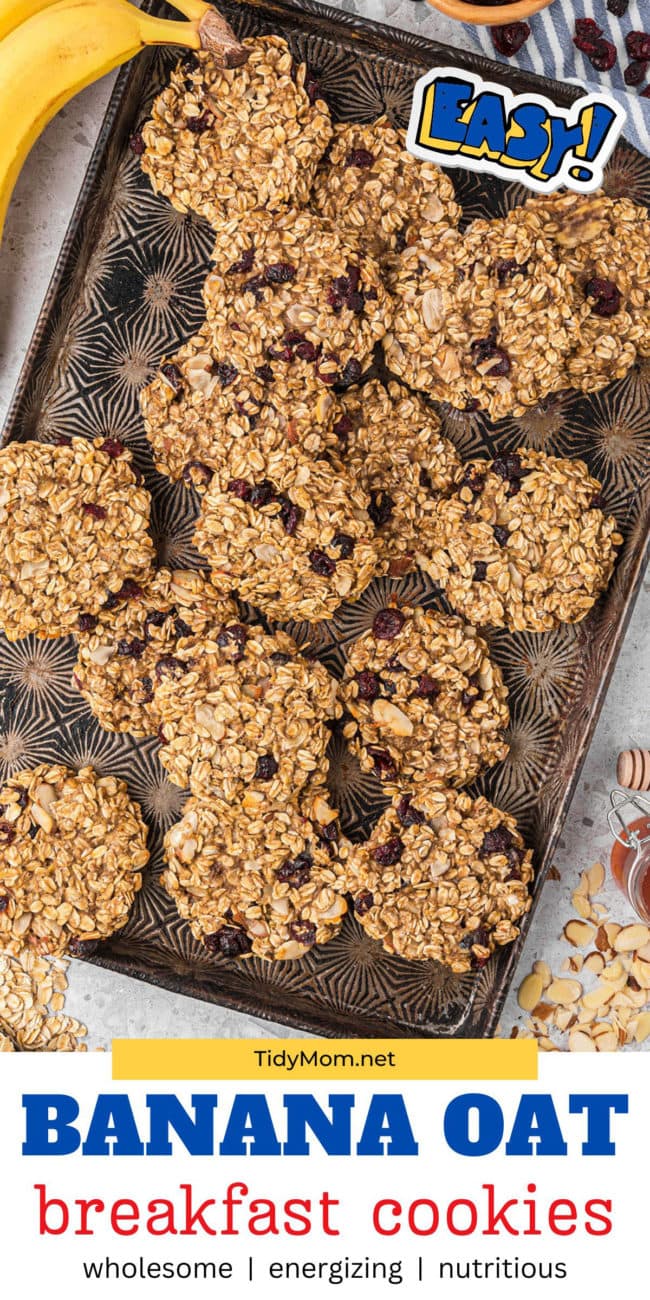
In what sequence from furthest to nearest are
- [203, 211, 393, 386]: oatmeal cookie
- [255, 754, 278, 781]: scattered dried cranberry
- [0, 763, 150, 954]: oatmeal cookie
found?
[0, 763, 150, 954]: oatmeal cookie < [255, 754, 278, 781]: scattered dried cranberry < [203, 211, 393, 386]: oatmeal cookie

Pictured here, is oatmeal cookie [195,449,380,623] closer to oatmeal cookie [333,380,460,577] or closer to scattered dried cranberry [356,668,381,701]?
oatmeal cookie [333,380,460,577]

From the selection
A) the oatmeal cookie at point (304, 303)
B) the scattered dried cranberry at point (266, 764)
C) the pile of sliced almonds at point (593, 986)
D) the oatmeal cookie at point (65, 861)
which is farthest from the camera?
the pile of sliced almonds at point (593, 986)

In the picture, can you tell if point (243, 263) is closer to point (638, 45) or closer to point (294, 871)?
point (638, 45)

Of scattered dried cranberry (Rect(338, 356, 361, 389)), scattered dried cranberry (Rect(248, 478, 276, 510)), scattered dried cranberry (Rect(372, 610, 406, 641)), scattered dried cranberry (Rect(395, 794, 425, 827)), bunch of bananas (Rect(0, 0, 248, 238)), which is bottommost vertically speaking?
scattered dried cranberry (Rect(395, 794, 425, 827))

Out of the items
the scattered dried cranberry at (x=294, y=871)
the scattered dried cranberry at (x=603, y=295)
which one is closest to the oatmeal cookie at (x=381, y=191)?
the scattered dried cranberry at (x=603, y=295)

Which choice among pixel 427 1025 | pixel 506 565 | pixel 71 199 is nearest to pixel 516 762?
pixel 506 565

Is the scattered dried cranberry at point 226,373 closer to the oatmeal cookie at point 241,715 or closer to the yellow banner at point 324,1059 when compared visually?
the oatmeal cookie at point 241,715

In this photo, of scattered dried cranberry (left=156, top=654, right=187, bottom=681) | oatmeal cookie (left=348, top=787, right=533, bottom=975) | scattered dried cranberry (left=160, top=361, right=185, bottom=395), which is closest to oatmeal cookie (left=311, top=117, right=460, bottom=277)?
scattered dried cranberry (left=160, top=361, right=185, bottom=395)
